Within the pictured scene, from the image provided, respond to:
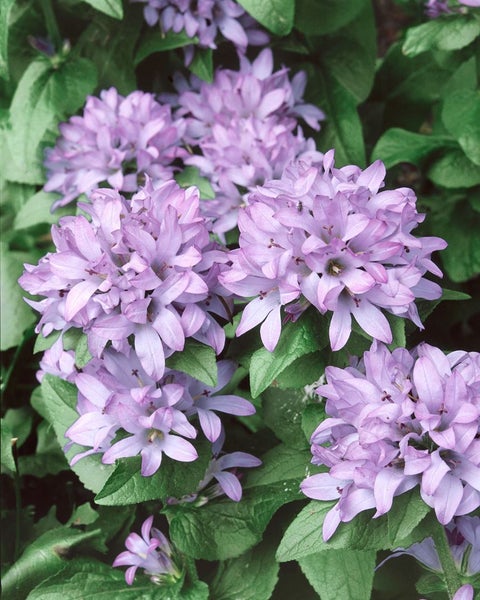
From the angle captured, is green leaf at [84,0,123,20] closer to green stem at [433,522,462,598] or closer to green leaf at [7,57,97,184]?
green leaf at [7,57,97,184]

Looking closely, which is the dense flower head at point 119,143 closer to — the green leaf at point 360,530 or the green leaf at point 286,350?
the green leaf at point 286,350

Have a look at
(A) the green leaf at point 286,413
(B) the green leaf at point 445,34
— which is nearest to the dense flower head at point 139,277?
(A) the green leaf at point 286,413

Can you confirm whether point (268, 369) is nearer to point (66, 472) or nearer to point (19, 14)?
point (66, 472)

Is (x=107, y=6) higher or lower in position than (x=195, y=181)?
higher

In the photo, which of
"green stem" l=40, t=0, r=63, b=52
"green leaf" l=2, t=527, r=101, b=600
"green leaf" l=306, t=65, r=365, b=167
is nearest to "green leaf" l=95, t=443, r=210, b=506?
"green leaf" l=2, t=527, r=101, b=600

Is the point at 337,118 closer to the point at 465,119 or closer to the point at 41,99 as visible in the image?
the point at 465,119

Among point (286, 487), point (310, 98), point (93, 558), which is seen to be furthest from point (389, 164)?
point (93, 558)

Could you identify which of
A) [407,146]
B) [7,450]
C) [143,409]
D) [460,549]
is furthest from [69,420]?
[407,146]
